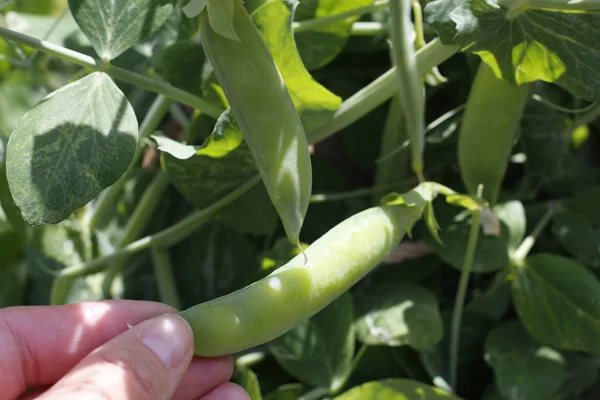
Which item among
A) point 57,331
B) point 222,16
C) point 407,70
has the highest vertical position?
point 222,16

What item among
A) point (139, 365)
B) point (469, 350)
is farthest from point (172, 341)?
point (469, 350)

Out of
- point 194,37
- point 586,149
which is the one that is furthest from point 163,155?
point 586,149

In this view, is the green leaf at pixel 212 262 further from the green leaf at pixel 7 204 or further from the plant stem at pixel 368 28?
the plant stem at pixel 368 28

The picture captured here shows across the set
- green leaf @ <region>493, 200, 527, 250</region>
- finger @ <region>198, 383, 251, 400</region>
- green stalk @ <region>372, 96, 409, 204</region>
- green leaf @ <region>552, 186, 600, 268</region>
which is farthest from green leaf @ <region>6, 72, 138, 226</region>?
green leaf @ <region>552, 186, 600, 268</region>

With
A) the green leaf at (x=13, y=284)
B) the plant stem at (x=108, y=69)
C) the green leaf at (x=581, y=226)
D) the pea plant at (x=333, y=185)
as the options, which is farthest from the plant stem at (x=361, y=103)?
the green leaf at (x=13, y=284)

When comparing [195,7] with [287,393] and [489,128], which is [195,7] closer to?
[489,128]

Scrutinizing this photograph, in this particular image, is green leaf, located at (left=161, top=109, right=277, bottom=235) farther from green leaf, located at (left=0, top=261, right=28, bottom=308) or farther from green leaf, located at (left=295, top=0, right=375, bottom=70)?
green leaf, located at (left=0, top=261, right=28, bottom=308)

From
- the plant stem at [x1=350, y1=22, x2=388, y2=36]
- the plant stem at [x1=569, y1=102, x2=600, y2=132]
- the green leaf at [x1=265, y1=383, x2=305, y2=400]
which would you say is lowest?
the green leaf at [x1=265, y1=383, x2=305, y2=400]

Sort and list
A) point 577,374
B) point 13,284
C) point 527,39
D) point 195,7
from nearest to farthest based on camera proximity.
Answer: point 195,7
point 527,39
point 577,374
point 13,284
